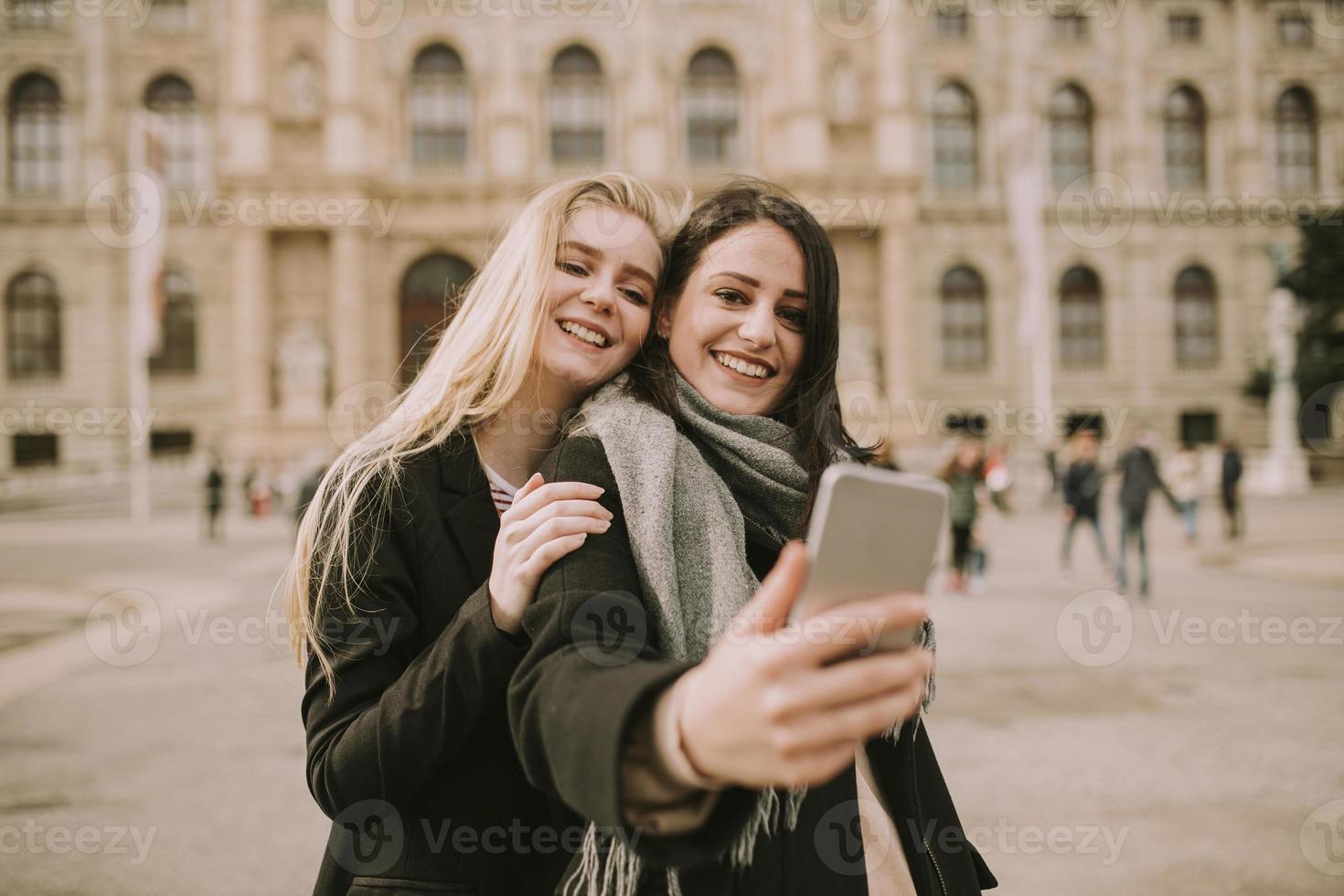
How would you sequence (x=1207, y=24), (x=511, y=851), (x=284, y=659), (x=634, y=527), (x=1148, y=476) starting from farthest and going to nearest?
(x=1207, y=24)
(x=1148, y=476)
(x=284, y=659)
(x=511, y=851)
(x=634, y=527)

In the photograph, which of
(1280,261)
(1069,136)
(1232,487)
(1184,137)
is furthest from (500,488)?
(1184,137)

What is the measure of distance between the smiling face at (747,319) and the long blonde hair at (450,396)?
303 mm

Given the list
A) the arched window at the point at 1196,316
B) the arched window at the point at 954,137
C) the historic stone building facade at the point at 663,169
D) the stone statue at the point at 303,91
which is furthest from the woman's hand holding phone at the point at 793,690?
the arched window at the point at 1196,316

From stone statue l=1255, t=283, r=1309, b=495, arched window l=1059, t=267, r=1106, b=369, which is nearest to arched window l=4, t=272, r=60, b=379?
arched window l=1059, t=267, r=1106, b=369

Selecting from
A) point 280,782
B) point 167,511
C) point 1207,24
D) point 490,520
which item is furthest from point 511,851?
point 1207,24

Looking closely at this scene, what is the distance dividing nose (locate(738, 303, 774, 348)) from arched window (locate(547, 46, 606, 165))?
29747 mm

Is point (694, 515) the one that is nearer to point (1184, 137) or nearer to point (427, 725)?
→ point (427, 725)

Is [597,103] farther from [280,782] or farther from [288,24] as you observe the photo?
[280,782]

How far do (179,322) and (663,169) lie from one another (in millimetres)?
16898

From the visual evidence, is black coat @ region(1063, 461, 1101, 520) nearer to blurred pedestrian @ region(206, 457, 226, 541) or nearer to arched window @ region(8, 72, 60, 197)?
blurred pedestrian @ region(206, 457, 226, 541)

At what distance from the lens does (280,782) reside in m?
4.53

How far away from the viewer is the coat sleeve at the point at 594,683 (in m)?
0.88

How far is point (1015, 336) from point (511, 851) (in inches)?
1282

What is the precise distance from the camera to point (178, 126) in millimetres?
29938
